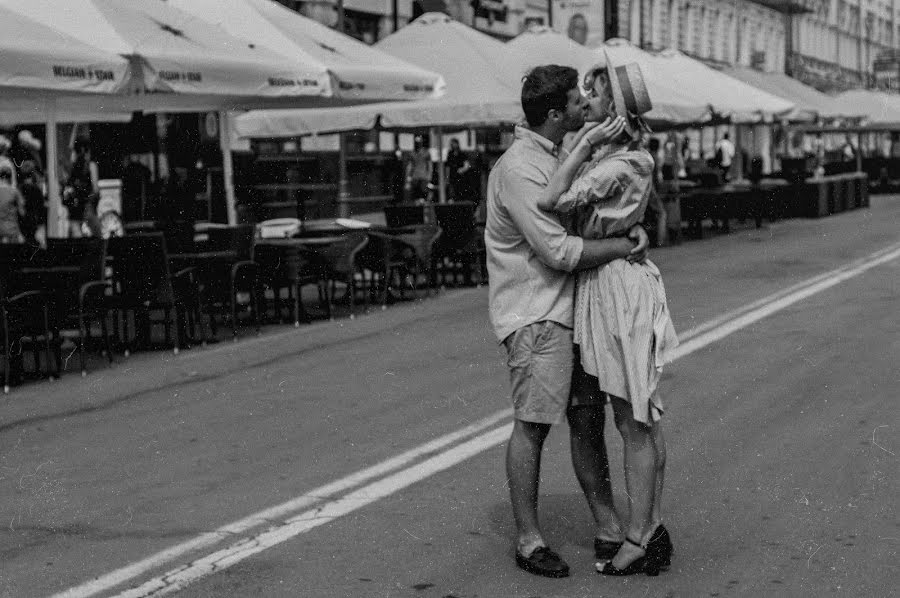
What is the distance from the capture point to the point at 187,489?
7.20 metres

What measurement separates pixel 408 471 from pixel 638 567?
6.99 ft

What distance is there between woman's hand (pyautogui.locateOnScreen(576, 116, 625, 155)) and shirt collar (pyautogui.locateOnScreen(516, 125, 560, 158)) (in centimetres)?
16

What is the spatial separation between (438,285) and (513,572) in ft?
43.3

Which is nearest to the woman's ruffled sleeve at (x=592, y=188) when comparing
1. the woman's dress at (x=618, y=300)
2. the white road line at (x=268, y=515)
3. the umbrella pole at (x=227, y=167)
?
the woman's dress at (x=618, y=300)

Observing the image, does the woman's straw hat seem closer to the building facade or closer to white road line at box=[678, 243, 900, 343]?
white road line at box=[678, 243, 900, 343]

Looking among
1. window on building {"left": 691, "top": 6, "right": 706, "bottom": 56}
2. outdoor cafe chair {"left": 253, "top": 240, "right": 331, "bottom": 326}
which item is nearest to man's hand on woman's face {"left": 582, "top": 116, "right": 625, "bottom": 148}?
outdoor cafe chair {"left": 253, "top": 240, "right": 331, "bottom": 326}

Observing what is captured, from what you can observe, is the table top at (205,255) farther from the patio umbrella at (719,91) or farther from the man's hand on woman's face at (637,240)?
the patio umbrella at (719,91)

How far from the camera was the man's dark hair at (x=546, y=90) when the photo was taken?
5395 mm

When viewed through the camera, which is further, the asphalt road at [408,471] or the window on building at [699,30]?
the window on building at [699,30]

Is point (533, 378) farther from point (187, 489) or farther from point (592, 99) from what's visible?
point (187, 489)

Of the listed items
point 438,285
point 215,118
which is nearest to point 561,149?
point 438,285

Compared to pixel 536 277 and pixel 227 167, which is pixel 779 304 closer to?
pixel 227 167

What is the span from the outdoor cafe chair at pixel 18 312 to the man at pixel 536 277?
623 centimetres

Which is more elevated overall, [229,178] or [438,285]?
[229,178]
